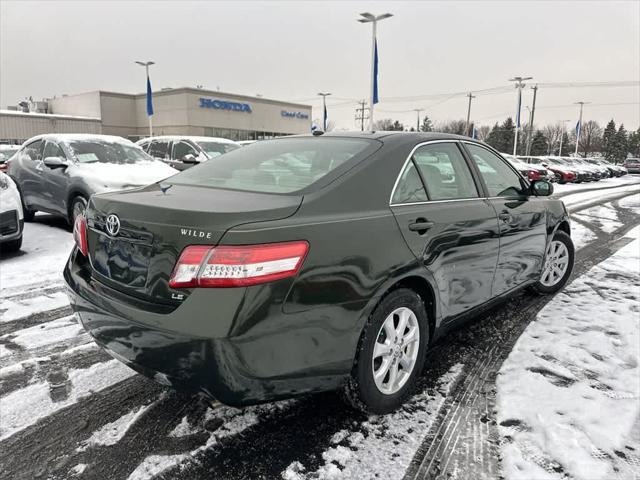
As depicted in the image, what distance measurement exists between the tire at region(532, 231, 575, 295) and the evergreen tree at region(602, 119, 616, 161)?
96.7 metres

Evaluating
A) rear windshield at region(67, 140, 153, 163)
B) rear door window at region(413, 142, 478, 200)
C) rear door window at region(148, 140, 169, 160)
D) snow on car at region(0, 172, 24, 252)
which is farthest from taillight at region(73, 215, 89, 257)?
rear door window at region(148, 140, 169, 160)

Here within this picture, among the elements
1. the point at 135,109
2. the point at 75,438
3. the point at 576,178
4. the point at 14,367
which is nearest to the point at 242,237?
the point at 75,438

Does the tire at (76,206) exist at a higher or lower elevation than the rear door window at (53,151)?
lower

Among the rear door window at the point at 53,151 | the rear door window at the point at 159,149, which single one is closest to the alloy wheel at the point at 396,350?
the rear door window at the point at 53,151

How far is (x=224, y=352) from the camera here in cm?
194

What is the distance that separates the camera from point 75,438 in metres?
2.41

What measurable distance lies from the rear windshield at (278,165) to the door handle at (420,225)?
0.52 metres

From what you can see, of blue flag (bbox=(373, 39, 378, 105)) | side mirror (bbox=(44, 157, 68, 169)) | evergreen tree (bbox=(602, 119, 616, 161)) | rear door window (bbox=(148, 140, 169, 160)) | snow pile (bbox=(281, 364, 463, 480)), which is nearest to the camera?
snow pile (bbox=(281, 364, 463, 480))

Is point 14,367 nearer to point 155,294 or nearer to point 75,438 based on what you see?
point 75,438

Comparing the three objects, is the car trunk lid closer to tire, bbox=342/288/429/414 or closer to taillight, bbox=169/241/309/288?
taillight, bbox=169/241/309/288

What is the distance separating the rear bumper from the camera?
1.95 metres

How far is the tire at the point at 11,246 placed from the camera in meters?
6.31

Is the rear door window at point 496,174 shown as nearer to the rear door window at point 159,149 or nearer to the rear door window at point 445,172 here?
the rear door window at point 445,172

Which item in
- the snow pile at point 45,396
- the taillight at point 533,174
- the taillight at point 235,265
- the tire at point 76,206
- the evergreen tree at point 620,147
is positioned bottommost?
the snow pile at point 45,396
